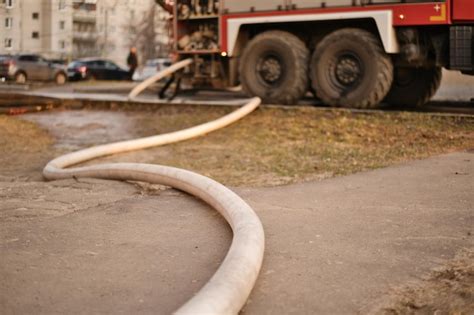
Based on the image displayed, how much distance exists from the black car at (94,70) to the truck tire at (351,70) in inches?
900

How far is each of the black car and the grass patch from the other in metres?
22.8

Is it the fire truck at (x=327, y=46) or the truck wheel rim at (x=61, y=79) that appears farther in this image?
the truck wheel rim at (x=61, y=79)

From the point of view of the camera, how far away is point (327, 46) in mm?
11789

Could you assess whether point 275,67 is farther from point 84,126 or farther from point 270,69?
point 84,126

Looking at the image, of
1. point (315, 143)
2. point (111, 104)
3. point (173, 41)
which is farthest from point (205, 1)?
point (315, 143)

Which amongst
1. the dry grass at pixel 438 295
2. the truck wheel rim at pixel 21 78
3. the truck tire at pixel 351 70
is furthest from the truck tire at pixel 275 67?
the truck wheel rim at pixel 21 78

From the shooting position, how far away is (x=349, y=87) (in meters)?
11.8

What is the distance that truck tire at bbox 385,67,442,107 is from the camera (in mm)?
12727

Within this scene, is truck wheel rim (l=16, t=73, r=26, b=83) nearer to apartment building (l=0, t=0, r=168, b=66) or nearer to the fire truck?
apartment building (l=0, t=0, r=168, b=66)

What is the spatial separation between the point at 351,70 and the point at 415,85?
1777mm

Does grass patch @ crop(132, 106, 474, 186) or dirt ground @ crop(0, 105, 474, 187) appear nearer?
grass patch @ crop(132, 106, 474, 186)

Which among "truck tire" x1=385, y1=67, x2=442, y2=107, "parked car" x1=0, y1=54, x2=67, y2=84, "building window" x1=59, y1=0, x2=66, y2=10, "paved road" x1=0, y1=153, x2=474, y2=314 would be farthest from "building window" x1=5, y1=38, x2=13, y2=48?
"parked car" x1=0, y1=54, x2=67, y2=84

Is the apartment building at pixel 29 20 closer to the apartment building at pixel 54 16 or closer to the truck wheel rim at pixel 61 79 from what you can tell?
the apartment building at pixel 54 16

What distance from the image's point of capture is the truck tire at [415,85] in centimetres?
1273
